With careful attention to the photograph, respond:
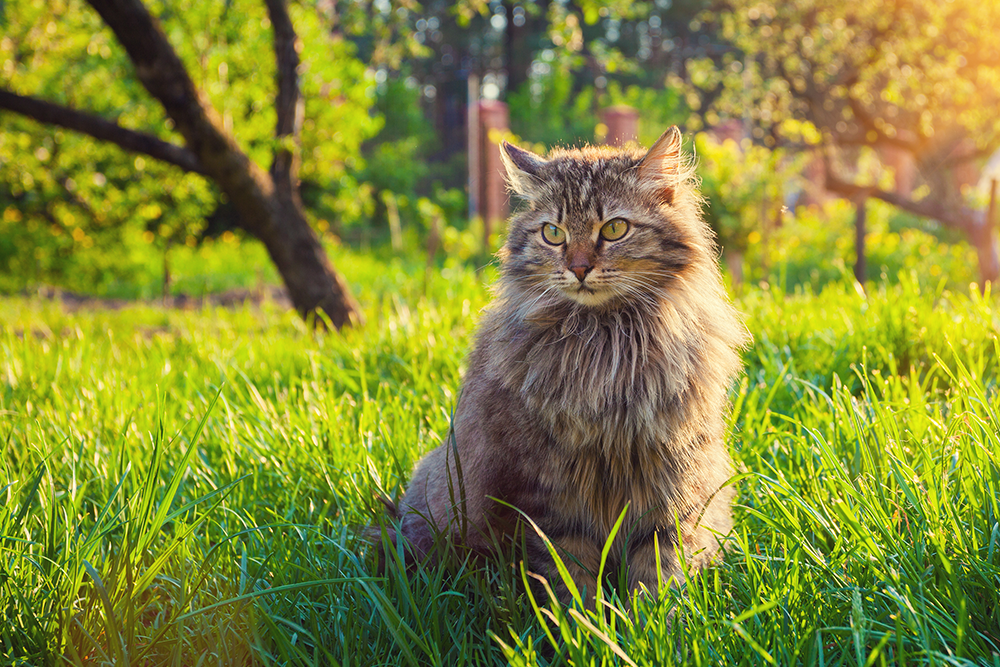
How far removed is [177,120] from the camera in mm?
4828

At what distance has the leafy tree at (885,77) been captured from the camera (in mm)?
9789

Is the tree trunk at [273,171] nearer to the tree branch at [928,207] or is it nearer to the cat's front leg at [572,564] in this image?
the cat's front leg at [572,564]

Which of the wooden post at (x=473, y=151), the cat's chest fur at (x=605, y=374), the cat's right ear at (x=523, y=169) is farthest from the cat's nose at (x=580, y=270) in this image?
the wooden post at (x=473, y=151)

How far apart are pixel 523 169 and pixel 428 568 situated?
3.92 feet

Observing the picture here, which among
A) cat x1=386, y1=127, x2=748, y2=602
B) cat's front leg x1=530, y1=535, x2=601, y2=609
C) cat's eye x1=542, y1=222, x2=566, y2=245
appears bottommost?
cat's front leg x1=530, y1=535, x2=601, y2=609

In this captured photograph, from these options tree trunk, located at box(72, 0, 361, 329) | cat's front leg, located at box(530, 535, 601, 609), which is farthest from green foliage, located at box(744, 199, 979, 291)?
cat's front leg, located at box(530, 535, 601, 609)

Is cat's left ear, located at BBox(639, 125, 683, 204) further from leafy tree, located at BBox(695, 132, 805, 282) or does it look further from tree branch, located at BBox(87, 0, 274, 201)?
leafy tree, located at BBox(695, 132, 805, 282)

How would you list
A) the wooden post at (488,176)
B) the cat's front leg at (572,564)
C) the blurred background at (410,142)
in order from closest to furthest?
the cat's front leg at (572,564)
the blurred background at (410,142)
the wooden post at (488,176)

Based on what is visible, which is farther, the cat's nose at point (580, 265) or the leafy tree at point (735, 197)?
the leafy tree at point (735, 197)

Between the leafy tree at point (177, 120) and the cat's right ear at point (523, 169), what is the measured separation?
332cm

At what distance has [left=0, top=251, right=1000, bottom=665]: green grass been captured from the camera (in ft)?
4.70

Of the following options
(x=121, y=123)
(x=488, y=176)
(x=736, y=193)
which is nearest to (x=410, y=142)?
(x=488, y=176)

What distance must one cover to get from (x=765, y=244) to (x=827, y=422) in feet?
17.0

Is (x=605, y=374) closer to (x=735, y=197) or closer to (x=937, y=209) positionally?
(x=735, y=197)
